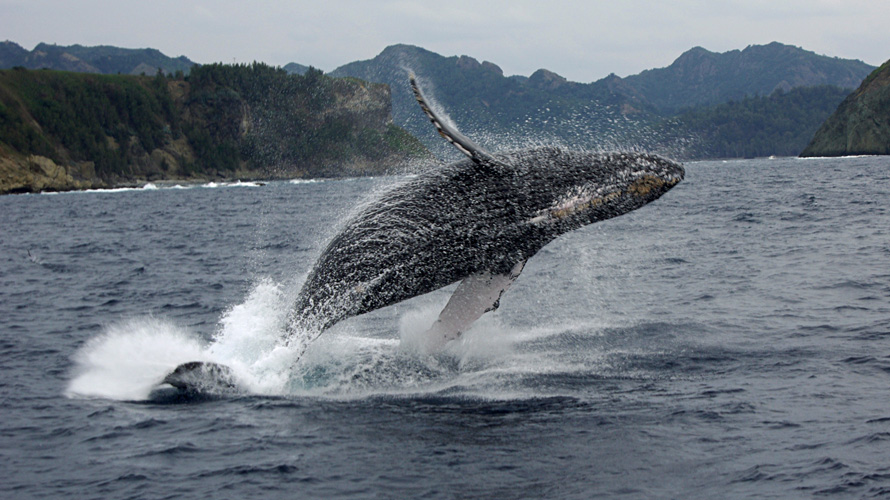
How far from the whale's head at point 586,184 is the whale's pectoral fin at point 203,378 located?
3997 mm

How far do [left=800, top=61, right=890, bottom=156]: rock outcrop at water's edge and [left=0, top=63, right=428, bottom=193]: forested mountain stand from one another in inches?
3157

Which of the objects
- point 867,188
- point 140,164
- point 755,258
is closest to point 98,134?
point 140,164

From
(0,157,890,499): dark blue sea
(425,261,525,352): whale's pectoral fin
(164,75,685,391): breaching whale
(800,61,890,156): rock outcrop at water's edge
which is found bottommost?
(0,157,890,499): dark blue sea

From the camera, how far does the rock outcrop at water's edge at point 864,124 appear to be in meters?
137

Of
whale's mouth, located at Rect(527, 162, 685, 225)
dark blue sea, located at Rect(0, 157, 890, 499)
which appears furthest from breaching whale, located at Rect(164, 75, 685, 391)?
dark blue sea, located at Rect(0, 157, 890, 499)

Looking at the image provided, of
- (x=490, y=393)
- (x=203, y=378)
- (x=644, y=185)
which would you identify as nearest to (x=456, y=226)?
(x=490, y=393)

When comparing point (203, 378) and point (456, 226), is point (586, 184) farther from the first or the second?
point (203, 378)

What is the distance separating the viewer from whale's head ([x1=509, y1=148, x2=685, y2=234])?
29.0 feet

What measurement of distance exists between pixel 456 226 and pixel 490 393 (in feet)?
6.38

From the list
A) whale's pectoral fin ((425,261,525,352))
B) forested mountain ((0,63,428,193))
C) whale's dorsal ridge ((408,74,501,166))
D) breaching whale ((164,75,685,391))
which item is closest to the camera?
whale's dorsal ridge ((408,74,501,166))

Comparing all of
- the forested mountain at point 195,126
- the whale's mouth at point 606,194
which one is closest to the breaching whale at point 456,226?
the whale's mouth at point 606,194

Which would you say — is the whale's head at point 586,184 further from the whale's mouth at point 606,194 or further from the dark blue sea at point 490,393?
the dark blue sea at point 490,393

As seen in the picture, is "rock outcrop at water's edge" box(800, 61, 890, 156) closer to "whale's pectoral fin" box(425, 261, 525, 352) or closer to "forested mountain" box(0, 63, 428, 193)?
"forested mountain" box(0, 63, 428, 193)

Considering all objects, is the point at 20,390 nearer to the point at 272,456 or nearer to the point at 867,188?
the point at 272,456
